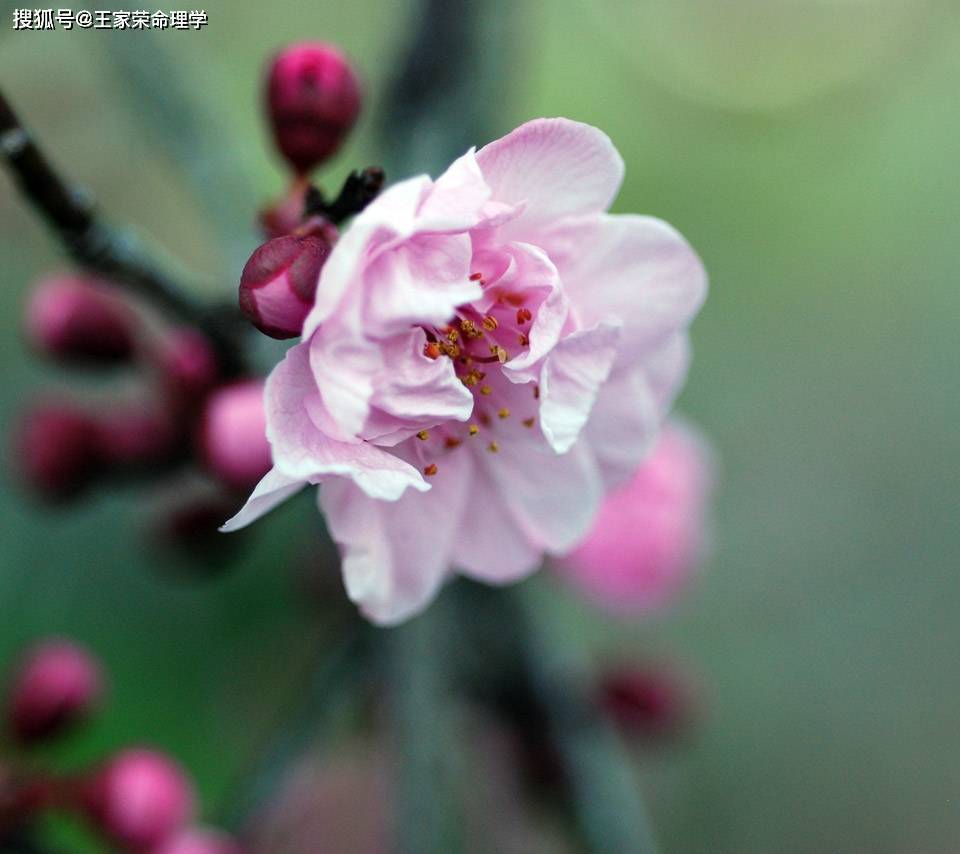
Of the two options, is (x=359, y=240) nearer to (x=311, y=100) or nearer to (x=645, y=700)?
(x=311, y=100)

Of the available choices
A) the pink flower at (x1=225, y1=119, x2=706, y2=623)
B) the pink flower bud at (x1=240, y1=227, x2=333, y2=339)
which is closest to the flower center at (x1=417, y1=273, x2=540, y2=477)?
the pink flower at (x1=225, y1=119, x2=706, y2=623)

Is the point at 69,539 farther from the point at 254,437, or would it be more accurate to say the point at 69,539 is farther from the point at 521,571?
the point at 521,571

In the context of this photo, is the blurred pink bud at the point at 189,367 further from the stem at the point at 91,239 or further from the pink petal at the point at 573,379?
the pink petal at the point at 573,379

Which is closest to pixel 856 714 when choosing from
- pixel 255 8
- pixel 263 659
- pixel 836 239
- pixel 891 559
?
pixel 891 559

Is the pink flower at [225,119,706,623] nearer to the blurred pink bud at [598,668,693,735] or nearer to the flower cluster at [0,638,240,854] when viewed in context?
the flower cluster at [0,638,240,854]

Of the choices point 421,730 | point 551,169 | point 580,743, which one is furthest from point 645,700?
point 551,169

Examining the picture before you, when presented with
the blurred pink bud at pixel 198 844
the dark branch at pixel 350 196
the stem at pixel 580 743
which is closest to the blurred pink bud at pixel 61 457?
the blurred pink bud at pixel 198 844
